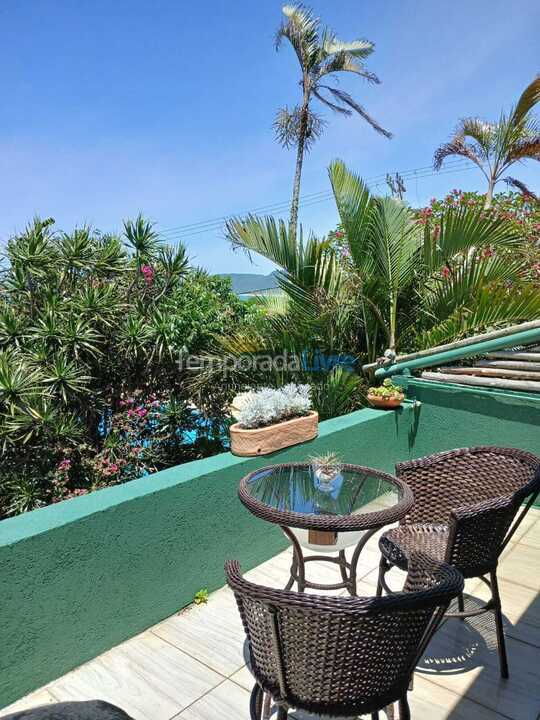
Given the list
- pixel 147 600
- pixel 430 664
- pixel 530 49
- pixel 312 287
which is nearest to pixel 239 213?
pixel 312 287

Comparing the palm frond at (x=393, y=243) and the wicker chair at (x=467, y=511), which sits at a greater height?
the palm frond at (x=393, y=243)

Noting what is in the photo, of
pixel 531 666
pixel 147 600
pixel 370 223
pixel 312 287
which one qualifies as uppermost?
pixel 370 223

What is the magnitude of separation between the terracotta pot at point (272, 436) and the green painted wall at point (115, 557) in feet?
0.23

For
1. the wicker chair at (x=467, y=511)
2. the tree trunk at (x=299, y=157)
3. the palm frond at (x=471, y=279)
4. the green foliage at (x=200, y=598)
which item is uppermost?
the tree trunk at (x=299, y=157)

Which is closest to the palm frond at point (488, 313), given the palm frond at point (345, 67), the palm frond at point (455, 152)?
the palm frond at point (455, 152)

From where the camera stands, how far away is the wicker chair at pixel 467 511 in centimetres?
209

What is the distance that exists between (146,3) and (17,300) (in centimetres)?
471

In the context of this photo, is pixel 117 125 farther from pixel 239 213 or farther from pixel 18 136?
pixel 239 213

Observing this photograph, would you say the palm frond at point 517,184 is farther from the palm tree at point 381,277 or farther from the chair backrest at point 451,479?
the chair backrest at point 451,479

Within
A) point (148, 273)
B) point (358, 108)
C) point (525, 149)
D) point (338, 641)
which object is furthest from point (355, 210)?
point (358, 108)

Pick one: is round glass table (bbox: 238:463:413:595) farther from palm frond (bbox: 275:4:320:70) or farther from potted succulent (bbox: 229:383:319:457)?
palm frond (bbox: 275:4:320:70)

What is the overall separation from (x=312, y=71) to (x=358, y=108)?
2.31m

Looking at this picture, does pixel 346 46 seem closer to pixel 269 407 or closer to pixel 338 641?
pixel 269 407

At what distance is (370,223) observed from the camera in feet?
15.4
